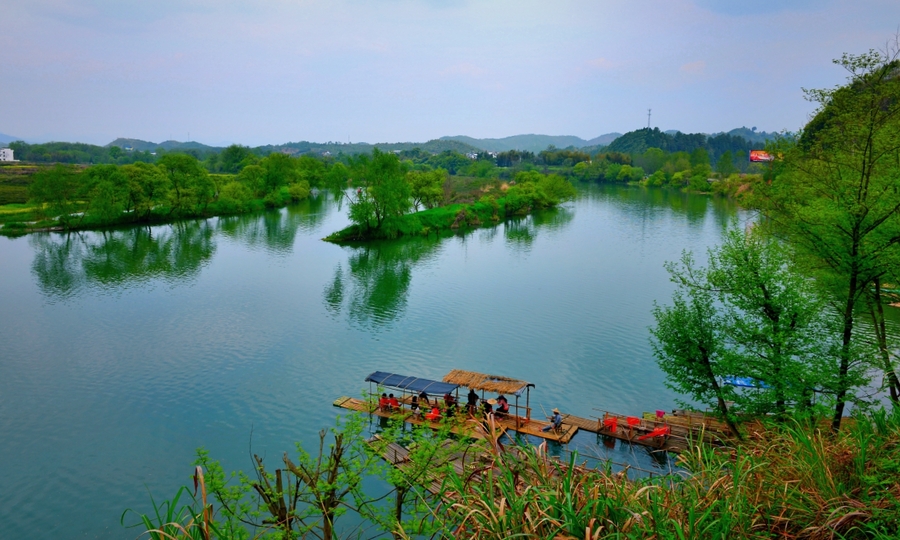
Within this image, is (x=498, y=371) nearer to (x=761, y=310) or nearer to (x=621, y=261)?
(x=761, y=310)

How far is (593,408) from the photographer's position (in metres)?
20.6

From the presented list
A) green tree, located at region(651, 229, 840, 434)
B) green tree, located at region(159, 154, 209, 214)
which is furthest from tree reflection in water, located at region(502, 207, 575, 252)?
green tree, located at region(159, 154, 209, 214)

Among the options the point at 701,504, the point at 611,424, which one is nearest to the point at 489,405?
the point at 611,424

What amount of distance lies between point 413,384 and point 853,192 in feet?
46.3

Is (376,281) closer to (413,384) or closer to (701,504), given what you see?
(413,384)

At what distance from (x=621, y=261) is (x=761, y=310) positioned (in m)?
29.2

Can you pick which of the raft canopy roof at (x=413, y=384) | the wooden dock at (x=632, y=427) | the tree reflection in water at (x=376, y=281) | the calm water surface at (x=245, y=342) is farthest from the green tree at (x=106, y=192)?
the wooden dock at (x=632, y=427)

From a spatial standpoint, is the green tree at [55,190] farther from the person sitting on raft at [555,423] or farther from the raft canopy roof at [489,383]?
the person sitting on raft at [555,423]

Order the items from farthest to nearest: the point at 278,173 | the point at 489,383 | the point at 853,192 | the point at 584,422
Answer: the point at 278,173
the point at 489,383
the point at 584,422
the point at 853,192

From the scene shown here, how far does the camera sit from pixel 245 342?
89.2 feet

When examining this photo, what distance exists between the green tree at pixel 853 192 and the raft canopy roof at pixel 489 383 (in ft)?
29.2

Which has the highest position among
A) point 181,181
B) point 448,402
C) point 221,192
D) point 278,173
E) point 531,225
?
point 278,173

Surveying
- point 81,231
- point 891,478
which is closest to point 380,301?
point 891,478

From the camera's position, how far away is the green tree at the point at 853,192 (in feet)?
47.0
